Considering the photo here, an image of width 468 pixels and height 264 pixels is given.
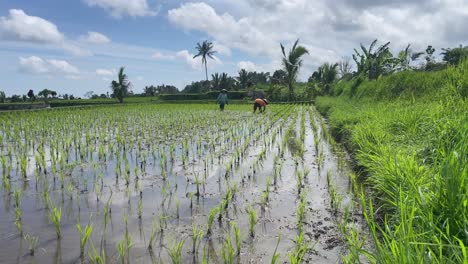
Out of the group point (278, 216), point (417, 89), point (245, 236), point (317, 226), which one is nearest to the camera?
point (245, 236)

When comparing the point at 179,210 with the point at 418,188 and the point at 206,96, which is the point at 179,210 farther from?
the point at 206,96

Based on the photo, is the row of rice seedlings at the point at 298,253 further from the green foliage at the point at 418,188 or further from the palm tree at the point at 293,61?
the palm tree at the point at 293,61

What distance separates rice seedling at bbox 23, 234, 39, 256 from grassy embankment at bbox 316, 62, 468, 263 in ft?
6.86

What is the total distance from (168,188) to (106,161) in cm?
195

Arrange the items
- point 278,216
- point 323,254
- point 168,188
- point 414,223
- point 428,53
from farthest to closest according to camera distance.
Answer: point 428,53 < point 168,188 < point 278,216 < point 323,254 < point 414,223

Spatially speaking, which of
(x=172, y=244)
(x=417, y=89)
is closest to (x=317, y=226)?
(x=172, y=244)

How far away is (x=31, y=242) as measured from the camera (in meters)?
2.52

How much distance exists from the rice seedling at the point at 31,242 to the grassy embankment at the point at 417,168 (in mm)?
2091

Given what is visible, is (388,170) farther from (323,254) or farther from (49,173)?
(49,173)

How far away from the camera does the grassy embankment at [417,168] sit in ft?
5.52

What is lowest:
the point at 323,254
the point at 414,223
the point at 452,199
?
the point at 323,254

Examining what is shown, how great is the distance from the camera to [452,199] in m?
1.88

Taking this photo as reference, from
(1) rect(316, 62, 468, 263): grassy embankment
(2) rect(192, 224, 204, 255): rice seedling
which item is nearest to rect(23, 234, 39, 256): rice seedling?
(2) rect(192, 224, 204, 255): rice seedling

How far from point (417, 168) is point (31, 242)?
121 inches
